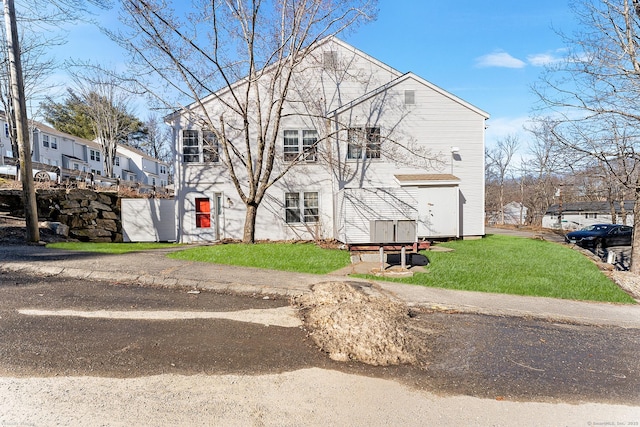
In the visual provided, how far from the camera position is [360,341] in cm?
409

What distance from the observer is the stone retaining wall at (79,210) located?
Result: 13836 millimetres

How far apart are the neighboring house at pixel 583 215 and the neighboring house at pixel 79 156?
155ft

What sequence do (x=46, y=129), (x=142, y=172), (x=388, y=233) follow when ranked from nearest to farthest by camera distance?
(x=388, y=233) < (x=46, y=129) < (x=142, y=172)

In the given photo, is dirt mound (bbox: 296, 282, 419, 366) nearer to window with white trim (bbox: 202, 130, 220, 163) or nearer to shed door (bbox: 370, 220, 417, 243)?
shed door (bbox: 370, 220, 417, 243)

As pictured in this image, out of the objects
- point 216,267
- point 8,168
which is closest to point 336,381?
point 216,267

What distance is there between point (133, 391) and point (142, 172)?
51492 millimetres

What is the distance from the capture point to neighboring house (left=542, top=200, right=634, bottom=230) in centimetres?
3912

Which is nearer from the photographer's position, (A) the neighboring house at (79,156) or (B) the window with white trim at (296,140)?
(B) the window with white trim at (296,140)

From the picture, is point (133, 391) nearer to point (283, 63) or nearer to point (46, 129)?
point (283, 63)

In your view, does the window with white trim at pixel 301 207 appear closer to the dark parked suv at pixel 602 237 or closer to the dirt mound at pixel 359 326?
the dirt mound at pixel 359 326

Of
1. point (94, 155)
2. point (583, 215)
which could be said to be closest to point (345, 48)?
point (94, 155)

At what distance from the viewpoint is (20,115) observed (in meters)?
9.73

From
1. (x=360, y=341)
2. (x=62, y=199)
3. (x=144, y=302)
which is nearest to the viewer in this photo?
(x=360, y=341)

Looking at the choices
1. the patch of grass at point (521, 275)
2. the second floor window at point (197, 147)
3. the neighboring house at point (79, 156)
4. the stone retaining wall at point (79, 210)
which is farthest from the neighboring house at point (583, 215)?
the neighboring house at point (79, 156)
